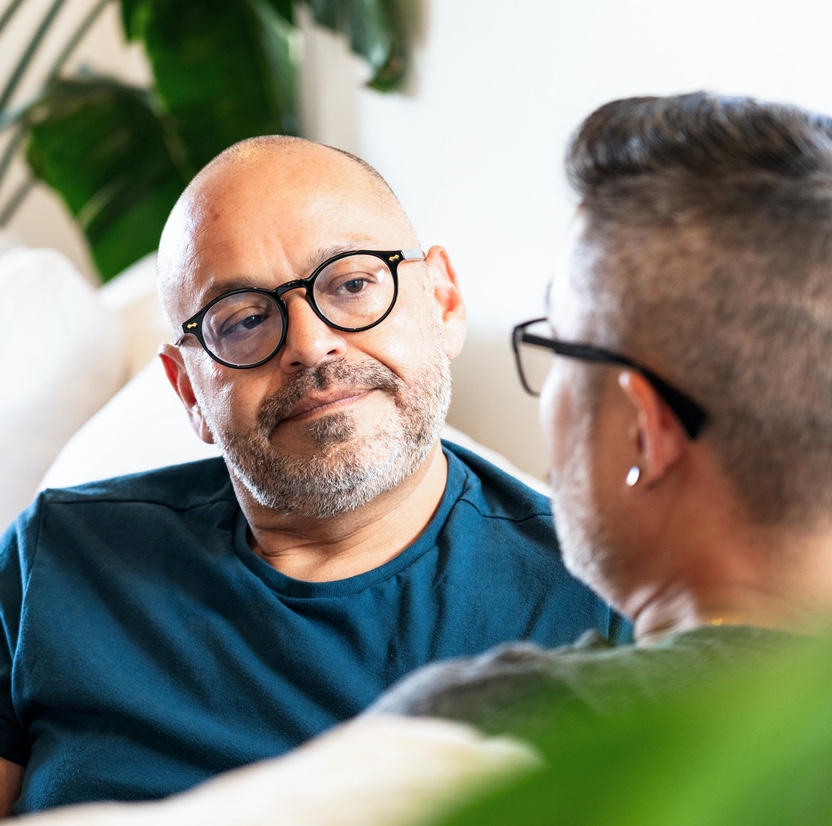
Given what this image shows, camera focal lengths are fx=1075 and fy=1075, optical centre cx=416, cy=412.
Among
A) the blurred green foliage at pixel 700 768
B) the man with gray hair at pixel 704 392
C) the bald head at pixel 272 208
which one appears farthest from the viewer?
the bald head at pixel 272 208

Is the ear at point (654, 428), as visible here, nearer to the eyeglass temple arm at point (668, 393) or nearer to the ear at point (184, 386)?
the eyeglass temple arm at point (668, 393)

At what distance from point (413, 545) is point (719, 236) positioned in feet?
2.27

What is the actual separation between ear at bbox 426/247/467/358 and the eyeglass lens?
0.42ft

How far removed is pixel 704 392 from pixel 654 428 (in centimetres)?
4

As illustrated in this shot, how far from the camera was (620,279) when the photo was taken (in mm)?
769

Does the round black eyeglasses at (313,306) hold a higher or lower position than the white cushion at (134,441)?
higher

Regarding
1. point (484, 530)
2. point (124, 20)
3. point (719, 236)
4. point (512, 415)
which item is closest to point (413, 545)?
point (484, 530)

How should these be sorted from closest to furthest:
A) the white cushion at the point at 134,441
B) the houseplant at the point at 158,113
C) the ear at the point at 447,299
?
the ear at the point at 447,299, the white cushion at the point at 134,441, the houseplant at the point at 158,113

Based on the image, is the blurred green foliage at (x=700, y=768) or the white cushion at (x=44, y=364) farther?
the white cushion at (x=44, y=364)

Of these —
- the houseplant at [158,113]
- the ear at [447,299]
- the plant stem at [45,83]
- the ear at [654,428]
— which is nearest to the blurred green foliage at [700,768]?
the ear at [654,428]

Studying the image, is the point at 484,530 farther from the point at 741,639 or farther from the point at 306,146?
the point at 741,639

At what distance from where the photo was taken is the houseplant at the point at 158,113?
252cm

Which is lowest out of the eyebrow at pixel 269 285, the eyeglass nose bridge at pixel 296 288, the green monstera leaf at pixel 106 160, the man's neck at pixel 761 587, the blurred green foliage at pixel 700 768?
the man's neck at pixel 761 587

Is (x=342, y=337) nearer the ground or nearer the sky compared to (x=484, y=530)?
nearer the sky
